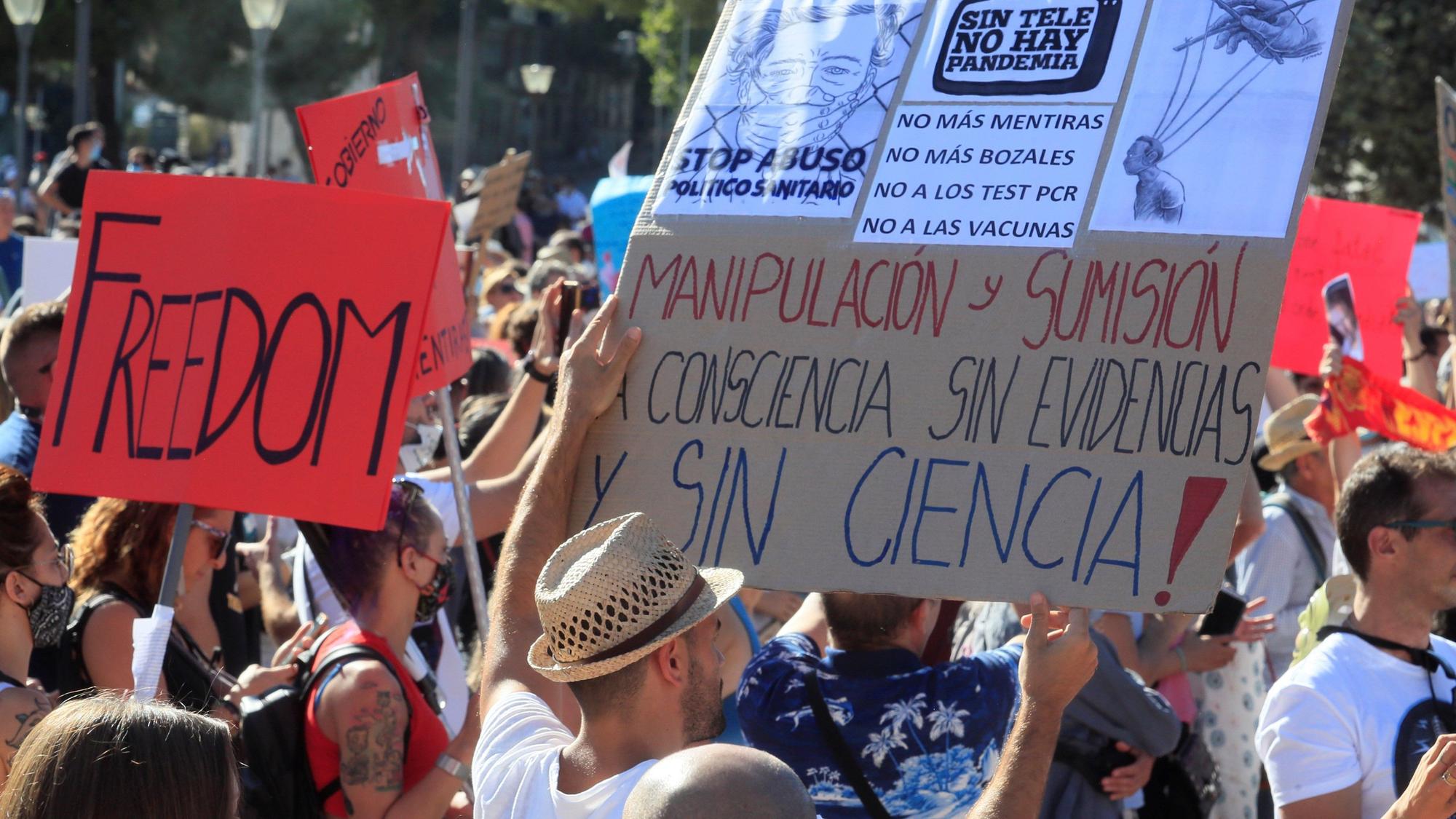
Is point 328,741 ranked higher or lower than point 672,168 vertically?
lower

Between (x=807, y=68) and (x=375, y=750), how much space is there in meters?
1.62

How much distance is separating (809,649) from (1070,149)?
3.78ft

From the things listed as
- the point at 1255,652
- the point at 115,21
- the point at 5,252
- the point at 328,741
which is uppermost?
the point at 328,741

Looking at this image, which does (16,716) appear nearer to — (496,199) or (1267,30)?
(1267,30)

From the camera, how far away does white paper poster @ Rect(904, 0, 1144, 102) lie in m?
2.54

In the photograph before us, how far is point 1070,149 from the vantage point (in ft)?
8.28

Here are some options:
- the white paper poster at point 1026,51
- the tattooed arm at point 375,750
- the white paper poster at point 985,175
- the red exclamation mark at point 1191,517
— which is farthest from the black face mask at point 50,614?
the red exclamation mark at point 1191,517

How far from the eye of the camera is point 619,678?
2.26 metres

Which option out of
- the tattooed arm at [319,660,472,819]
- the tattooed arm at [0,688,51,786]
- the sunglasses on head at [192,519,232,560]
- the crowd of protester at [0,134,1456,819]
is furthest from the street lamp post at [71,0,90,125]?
the tattooed arm at [0,688,51,786]

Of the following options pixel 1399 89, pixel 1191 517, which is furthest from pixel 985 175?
pixel 1399 89

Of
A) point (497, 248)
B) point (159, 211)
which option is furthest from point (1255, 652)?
point (497, 248)

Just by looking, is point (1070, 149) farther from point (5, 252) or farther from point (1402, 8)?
point (1402, 8)

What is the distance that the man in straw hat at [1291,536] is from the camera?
5.38m

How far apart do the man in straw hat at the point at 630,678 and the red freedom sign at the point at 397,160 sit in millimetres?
1539
